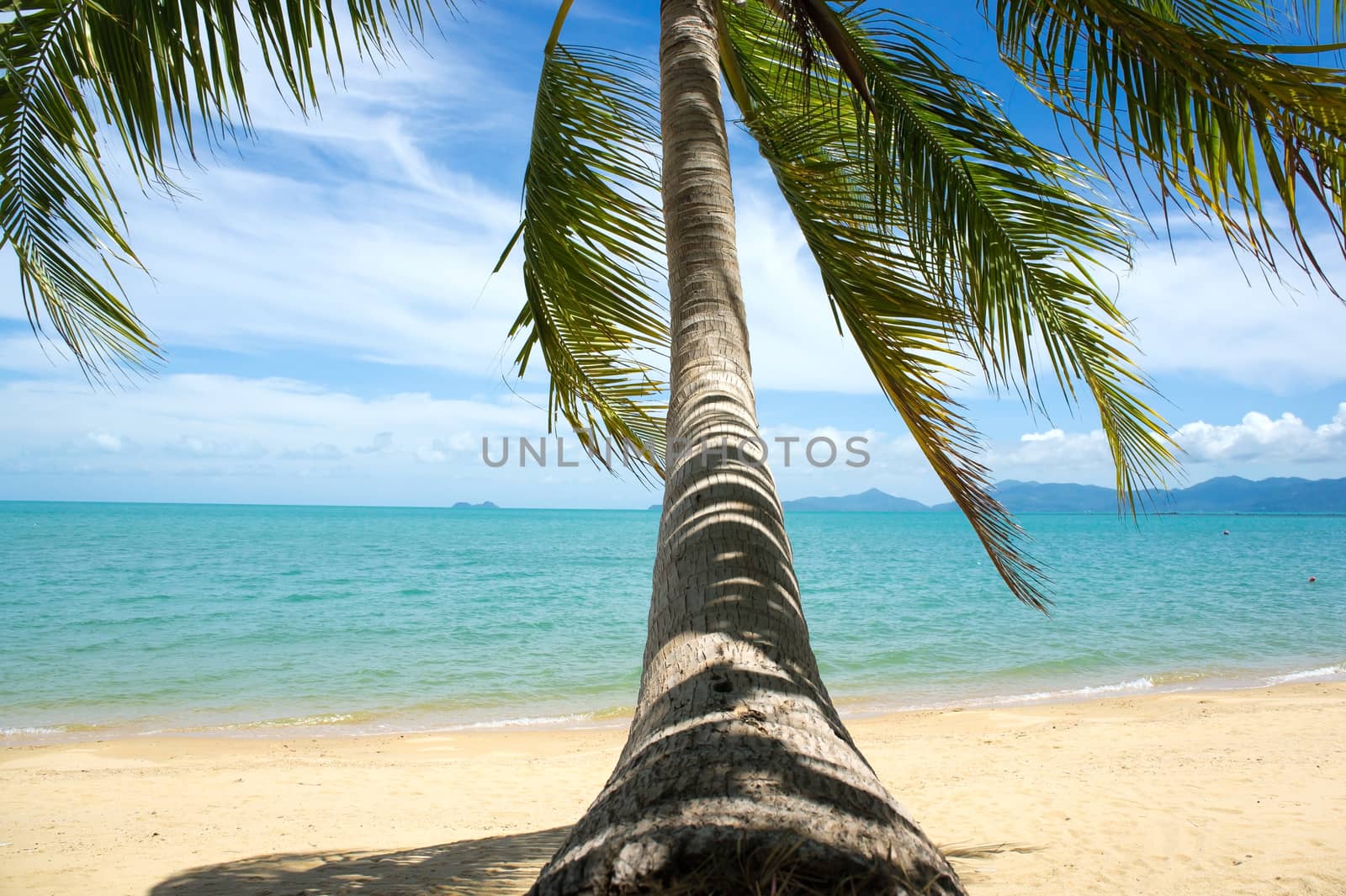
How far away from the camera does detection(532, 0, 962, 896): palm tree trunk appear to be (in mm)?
1122

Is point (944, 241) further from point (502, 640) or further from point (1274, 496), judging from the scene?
point (1274, 496)

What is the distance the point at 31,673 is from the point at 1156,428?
1486cm

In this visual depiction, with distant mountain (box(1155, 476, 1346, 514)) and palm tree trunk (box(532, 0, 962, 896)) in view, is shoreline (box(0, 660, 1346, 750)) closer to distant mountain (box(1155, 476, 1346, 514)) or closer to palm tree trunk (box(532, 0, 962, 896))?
palm tree trunk (box(532, 0, 962, 896))

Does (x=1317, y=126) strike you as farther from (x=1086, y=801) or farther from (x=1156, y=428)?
(x=1086, y=801)

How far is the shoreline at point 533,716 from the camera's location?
9055mm

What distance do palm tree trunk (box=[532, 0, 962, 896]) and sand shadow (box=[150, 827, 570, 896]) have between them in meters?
2.46

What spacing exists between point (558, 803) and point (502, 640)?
31.5 ft

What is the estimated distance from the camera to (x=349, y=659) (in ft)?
44.2

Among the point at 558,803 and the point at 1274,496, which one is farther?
the point at 1274,496

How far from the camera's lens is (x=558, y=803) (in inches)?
245

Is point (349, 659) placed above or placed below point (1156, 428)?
below

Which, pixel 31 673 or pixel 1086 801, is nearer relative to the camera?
pixel 1086 801

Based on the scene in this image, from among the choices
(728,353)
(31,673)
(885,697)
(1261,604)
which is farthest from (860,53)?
(1261,604)

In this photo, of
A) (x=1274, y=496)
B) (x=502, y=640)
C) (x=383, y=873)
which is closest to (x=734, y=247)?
(x=383, y=873)
